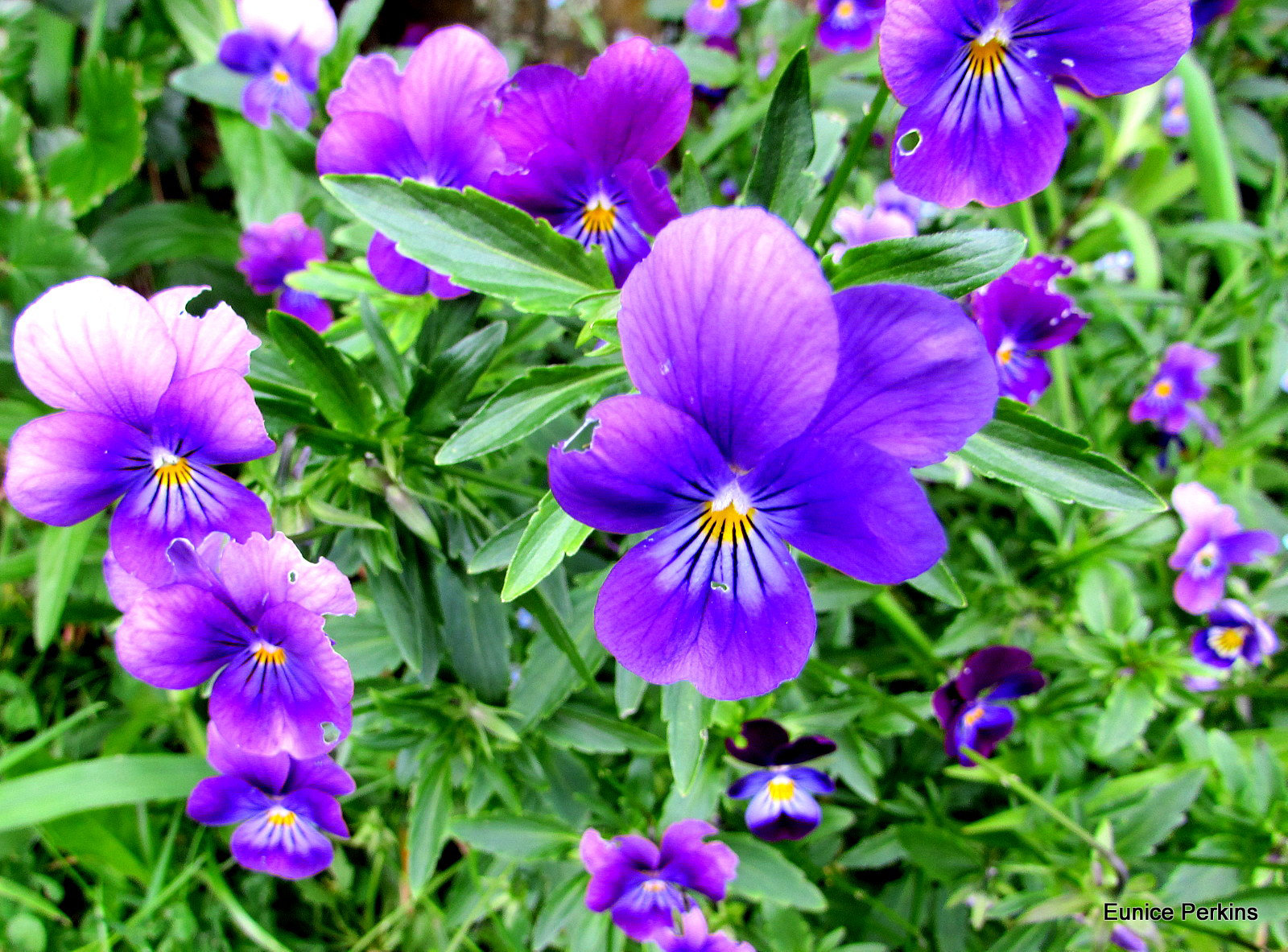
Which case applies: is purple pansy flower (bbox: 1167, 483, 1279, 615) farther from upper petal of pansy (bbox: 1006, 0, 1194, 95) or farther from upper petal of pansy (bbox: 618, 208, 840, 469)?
upper petal of pansy (bbox: 618, 208, 840, 469)

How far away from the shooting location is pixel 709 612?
3.03 feet

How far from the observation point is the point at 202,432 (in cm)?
100

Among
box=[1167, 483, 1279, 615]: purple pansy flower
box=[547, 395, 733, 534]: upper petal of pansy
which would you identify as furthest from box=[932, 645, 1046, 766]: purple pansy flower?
box=[547, 395, 733, 534]: upper petal of pansy

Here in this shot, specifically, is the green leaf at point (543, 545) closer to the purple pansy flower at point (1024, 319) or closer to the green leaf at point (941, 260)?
the green leaf at point (941, 260)

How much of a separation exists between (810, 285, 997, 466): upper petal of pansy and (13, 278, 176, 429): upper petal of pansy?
2.49ft

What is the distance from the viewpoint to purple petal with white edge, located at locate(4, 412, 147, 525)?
0.96 meters

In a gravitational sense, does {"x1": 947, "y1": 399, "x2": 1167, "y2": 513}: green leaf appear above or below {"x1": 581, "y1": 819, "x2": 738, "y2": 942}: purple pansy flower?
above

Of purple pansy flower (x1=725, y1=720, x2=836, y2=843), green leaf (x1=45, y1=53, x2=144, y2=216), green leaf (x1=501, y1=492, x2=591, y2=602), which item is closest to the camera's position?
green leaf (x1=501, y1=492, x2=591, y2=602)

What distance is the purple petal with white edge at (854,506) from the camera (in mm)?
791

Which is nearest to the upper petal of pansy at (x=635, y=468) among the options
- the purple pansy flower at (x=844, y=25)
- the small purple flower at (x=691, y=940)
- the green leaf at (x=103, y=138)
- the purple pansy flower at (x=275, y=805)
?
the purple pansy flower at (x=275, y=805)

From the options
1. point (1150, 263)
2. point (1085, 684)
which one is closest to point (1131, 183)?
point (1150, 263)

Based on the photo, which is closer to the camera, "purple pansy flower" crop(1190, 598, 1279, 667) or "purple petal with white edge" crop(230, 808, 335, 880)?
"purple petal with white edge" crop(230, 808, 335, 880)

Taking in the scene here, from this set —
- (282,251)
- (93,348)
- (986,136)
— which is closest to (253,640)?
(93,348)

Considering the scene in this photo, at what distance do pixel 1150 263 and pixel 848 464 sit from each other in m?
2.53
